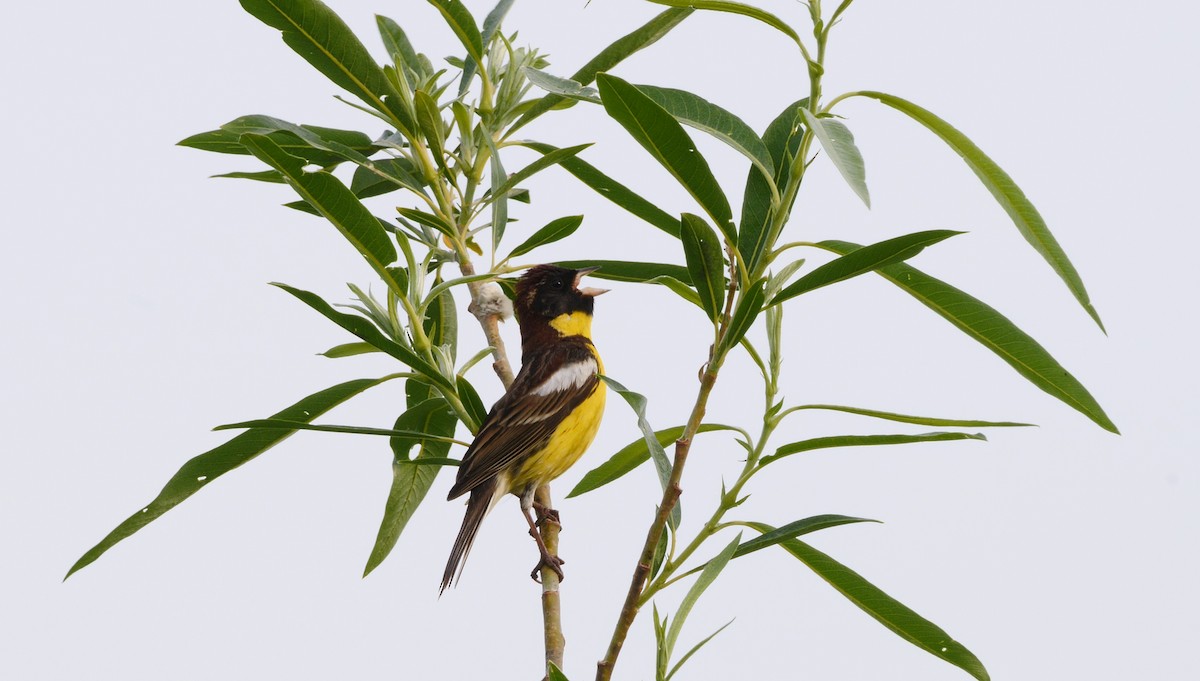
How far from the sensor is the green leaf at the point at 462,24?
8.79 ft

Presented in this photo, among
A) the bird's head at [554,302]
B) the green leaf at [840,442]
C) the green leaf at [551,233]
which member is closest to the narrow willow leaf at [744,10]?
the green leaf at [840,442]

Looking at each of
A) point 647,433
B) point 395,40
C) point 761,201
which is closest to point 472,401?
point 647,433

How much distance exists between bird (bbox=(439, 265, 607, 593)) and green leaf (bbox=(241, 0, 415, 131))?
2.46 ft

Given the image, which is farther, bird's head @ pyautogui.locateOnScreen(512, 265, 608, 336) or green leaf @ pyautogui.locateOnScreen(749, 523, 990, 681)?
bird's head @ pyautogui.locateOnScreen(512, 265, 608, 336)

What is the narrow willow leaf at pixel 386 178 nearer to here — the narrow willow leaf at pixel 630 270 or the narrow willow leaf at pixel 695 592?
the narrow willow leaf at pixel 630 270

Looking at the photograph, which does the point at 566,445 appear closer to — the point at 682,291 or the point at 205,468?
the point at 205,468

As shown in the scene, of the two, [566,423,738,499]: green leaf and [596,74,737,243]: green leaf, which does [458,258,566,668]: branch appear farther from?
[596,74,737,243]: green leaf

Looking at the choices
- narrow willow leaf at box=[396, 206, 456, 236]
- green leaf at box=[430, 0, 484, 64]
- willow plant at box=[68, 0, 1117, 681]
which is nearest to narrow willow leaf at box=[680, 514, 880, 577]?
willow plant at box=[68, 0, 1117, 681]

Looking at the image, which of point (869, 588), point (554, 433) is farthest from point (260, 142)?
point (554, 433)

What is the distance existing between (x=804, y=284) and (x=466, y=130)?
3.64 ft

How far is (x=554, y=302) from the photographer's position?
4.70m

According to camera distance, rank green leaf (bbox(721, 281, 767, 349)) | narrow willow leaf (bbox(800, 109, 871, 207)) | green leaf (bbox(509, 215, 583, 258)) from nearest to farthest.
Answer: narrow willow leaf (bbox(800, 109, 871, 207)) → green leaf (bbox(721, 281, 767, 349)) → green leaf (bbox(509, 215, 583, 258))

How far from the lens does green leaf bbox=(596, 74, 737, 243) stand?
1.99 m

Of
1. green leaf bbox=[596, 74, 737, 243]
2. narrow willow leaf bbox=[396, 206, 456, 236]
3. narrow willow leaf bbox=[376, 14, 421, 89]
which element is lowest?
green leaf bbox=[596, 74, 737, 243]
